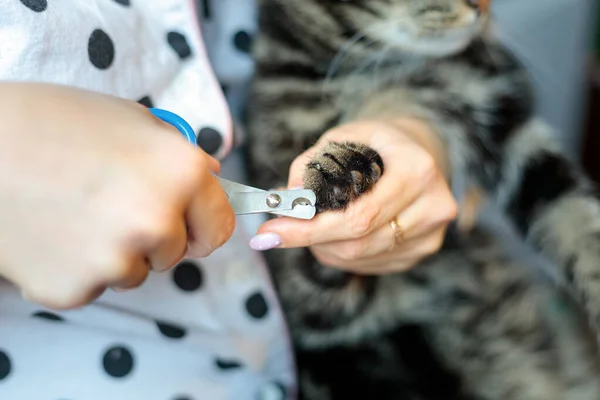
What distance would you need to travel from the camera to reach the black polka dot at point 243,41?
825mm

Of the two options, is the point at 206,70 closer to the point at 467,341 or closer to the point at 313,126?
the point at 313,126

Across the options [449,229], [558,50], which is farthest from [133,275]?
[558,50]

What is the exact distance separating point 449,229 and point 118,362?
0.59 m

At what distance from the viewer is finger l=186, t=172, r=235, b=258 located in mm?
329

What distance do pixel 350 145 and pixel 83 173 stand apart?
0.29m

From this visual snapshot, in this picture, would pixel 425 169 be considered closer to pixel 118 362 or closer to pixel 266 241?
pixel 266 241

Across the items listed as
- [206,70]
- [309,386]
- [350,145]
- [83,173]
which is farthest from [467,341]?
[83,173]

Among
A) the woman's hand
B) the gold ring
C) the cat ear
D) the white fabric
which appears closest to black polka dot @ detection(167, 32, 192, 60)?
the white fabric

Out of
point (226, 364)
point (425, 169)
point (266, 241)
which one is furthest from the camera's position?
point (226, 364)

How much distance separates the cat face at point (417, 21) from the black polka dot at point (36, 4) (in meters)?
0.45

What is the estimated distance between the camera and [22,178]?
292mm

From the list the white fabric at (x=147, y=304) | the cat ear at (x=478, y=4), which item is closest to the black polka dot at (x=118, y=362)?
the white fabric at (x=147, y=304)

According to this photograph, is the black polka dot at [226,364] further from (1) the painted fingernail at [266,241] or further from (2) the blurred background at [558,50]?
(2) the blurred background at [558,50]

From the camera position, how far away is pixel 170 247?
32 cm
